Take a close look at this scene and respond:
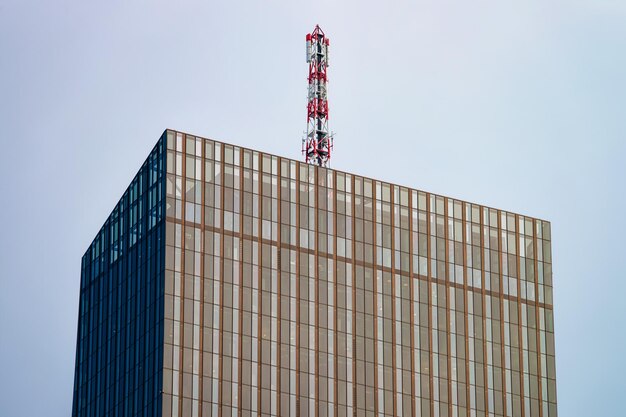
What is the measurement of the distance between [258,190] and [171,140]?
36.1ft

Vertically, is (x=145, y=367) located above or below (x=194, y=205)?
below

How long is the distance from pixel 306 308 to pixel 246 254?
889 centimetres

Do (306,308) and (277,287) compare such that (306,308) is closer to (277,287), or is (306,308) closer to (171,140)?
(277,287)

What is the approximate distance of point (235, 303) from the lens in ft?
637

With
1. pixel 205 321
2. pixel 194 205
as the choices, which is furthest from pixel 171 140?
pixel 205 321

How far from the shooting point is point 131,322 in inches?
7820

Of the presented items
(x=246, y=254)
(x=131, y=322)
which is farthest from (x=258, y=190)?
(x=131, y=322)

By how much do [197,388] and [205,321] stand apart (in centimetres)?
728

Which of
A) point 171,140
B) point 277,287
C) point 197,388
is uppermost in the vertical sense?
point 171,140

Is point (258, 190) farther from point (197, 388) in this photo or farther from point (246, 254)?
point (197, 388)

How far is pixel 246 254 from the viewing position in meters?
197

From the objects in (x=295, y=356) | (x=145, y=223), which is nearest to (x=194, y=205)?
(x=145, y=223)

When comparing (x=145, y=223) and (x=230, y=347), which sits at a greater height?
(x=145, y=223)

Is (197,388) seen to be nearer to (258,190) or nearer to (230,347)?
(230,347)
